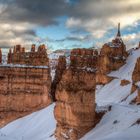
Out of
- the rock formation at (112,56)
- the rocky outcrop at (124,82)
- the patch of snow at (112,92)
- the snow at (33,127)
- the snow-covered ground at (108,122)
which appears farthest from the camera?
the rock formation at (112,56)

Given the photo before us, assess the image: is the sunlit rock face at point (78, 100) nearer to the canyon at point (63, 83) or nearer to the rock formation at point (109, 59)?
the canyon at point (63, 83)

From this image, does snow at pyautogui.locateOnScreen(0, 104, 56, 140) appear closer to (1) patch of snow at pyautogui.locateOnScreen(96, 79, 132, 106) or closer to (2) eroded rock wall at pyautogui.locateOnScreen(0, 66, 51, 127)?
(2) eroded rock wall at pyautogui.locateOnScreen(0, 66, 51, 127)

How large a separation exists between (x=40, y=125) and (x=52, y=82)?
51.8ft

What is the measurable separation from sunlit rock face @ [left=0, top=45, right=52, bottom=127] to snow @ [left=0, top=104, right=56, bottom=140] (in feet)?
7.80

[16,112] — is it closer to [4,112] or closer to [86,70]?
[4,112]

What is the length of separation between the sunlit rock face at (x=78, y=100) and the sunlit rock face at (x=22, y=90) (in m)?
25.9

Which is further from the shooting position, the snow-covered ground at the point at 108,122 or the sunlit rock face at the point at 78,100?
the sunlit rock face at the point at 78,100

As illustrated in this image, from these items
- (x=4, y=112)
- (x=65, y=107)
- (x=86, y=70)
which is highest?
(x=86, y=70)

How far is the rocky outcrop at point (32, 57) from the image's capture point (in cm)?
7050

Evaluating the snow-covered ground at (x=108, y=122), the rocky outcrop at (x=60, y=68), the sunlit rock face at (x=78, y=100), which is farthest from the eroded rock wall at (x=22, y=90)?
the sunlit rock face at (x=78, y=100)

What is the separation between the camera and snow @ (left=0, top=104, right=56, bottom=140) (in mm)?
51375

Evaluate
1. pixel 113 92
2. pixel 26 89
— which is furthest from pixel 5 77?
pixel 113 92

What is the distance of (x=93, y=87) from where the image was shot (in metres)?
41.6

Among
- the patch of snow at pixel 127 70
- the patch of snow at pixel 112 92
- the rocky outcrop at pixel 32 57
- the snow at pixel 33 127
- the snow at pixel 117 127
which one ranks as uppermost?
the rocky outcrop at pixel 32 57
